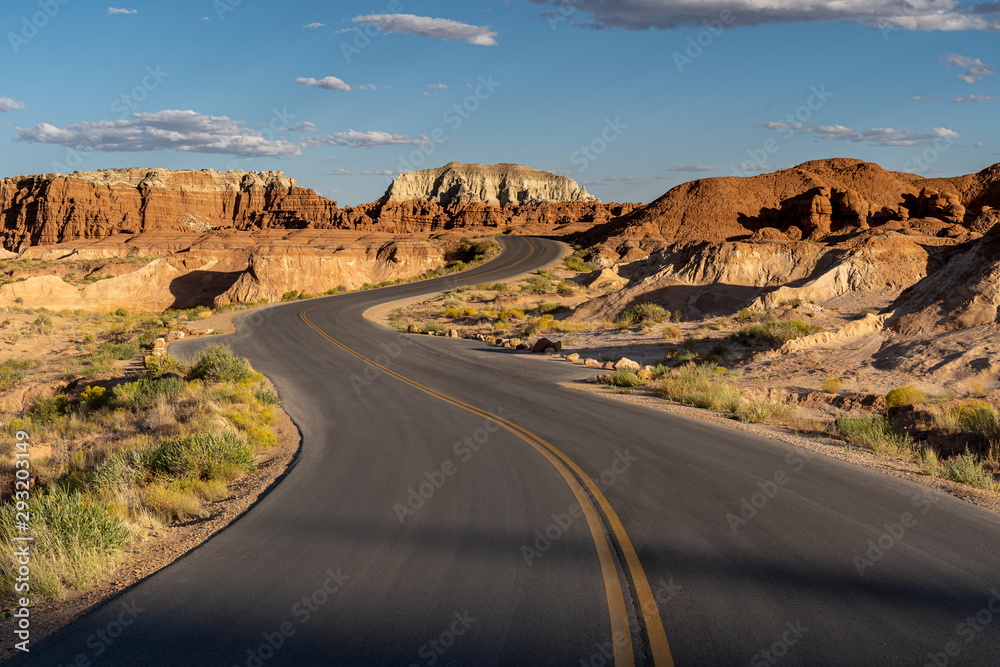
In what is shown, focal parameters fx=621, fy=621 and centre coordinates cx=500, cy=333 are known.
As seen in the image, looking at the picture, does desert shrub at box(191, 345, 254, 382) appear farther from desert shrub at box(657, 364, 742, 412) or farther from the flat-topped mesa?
the flat-topped mesa

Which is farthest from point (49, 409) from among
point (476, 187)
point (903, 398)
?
point (476, 187)

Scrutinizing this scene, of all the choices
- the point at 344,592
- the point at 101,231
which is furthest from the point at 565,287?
the point at 101,231

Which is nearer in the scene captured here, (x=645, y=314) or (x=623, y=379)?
(x=623, y=379)

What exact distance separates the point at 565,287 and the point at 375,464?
3828cm

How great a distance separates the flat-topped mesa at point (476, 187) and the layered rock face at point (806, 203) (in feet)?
330

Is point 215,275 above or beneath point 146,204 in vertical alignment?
beneath

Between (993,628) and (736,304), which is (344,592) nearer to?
(993,628)

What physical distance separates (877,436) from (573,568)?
8.03m

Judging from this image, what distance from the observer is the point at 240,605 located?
5.05 metres

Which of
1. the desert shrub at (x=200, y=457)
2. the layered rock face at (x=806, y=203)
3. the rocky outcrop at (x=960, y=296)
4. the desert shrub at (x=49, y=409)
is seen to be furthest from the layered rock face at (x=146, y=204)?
the desert shrub at (x=200, y=457)

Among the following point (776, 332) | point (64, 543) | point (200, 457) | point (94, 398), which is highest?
point (776, 332)

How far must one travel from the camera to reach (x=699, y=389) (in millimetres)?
16219

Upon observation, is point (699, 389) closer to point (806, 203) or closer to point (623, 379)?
point (623, 379)

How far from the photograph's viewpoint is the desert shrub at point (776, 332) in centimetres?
2145
